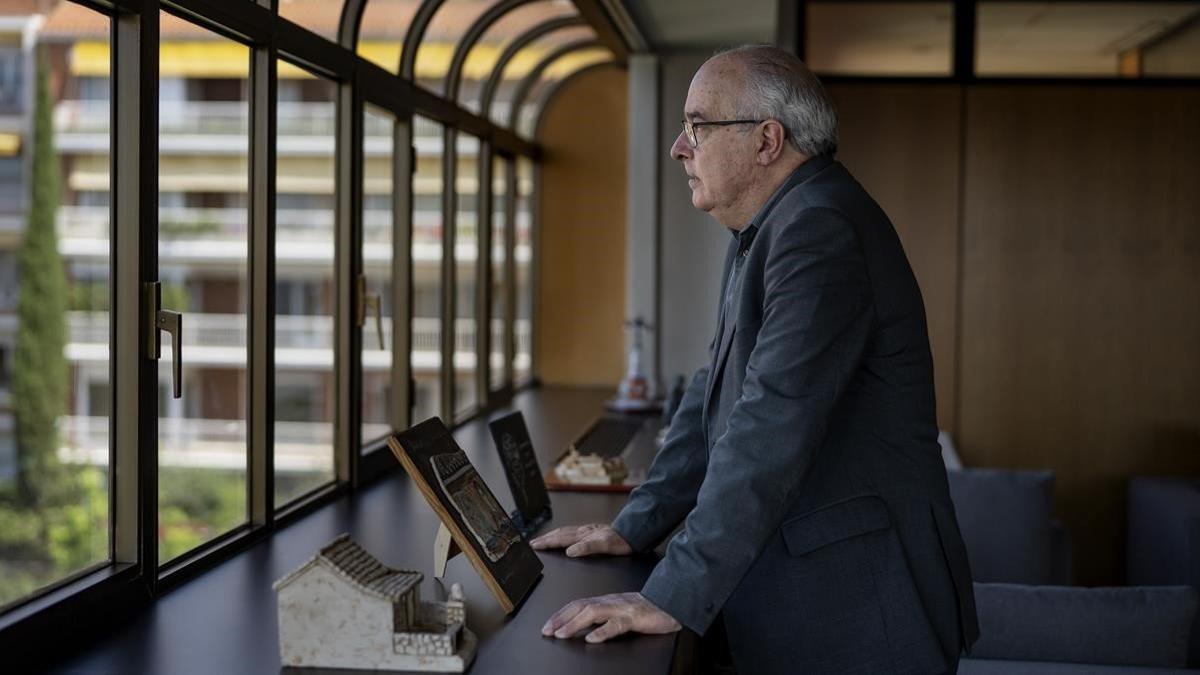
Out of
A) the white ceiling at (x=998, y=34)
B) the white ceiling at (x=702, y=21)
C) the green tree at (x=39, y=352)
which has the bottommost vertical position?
the green tree at (x=39, y=352)

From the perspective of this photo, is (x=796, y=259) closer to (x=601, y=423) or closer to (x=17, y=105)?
(x=601, y=423)

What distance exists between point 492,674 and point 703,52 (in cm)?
518

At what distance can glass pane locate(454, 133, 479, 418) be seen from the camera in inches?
238

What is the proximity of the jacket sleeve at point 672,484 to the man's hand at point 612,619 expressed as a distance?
1.69 feet

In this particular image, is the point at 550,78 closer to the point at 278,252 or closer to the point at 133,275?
the point at 278,252

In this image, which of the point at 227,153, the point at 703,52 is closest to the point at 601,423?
the point at 703,52

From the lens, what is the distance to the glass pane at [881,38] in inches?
269

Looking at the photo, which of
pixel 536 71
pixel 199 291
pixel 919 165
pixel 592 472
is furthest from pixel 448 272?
pixel 199 291

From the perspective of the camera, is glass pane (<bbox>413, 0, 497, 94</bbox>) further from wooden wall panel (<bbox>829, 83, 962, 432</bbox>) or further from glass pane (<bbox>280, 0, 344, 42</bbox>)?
wooden wall panel (<bbox>829, 83, 962, 432</bbox>)

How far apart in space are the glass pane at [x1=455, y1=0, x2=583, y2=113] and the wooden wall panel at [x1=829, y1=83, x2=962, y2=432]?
145 centimetres

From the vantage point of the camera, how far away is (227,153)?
4400 centimetres

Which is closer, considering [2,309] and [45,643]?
[45,643]

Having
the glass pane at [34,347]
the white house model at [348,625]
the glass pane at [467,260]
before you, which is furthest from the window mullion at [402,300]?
the glass pane at [34,347]

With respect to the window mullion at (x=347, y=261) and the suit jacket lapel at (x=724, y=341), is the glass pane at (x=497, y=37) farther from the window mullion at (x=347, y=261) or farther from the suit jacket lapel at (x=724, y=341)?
the suit jacket lapel at (x=724, y=341)
